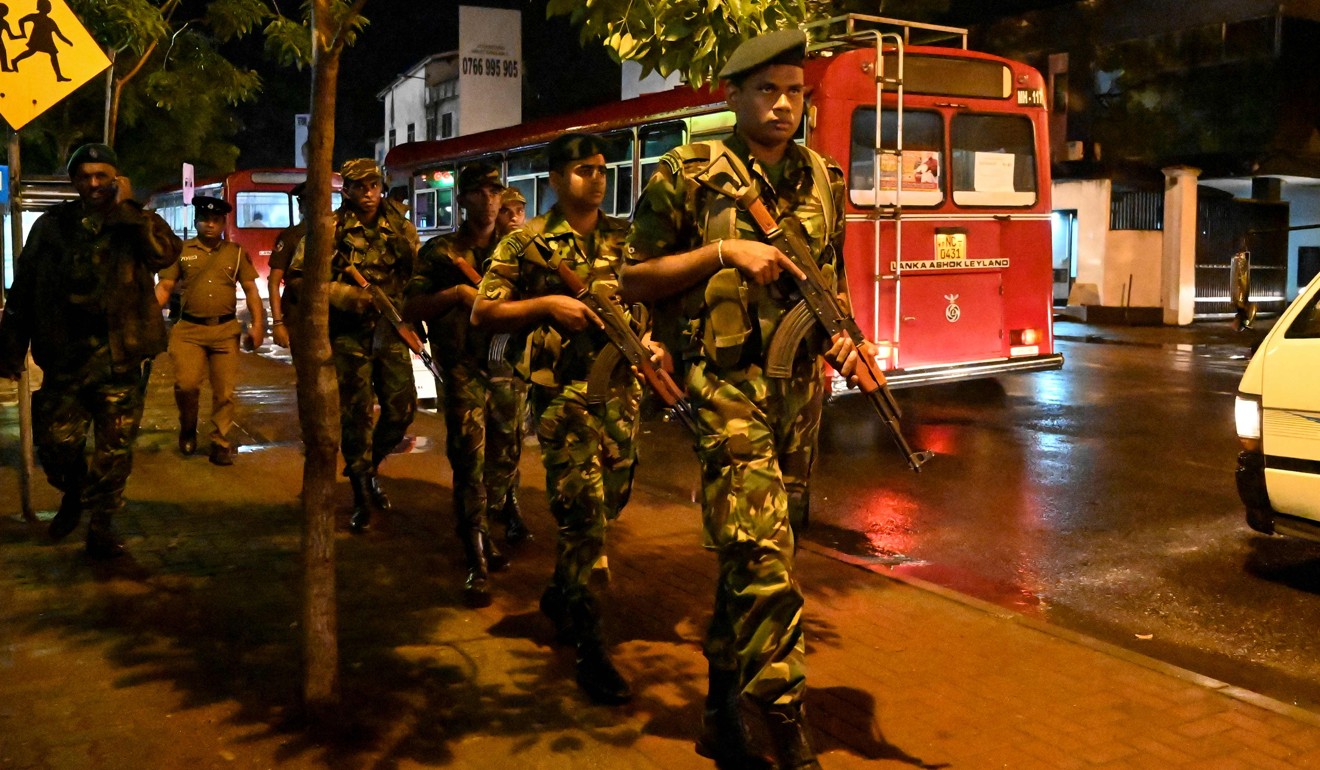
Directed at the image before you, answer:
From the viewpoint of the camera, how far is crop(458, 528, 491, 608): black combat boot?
5605mm

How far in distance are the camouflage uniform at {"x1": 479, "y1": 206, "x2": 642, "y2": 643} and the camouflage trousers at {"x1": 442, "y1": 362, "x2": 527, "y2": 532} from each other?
1030 millimetres

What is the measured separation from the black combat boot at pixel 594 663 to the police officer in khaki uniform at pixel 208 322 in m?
5.49

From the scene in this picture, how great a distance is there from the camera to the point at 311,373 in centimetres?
421

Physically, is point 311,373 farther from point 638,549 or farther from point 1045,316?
point 1045,316

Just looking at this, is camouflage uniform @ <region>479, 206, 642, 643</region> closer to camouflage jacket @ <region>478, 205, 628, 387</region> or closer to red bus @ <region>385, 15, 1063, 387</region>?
camouflage jacket @ <region>478, 205, 628, 387</region>

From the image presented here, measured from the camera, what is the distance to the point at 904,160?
1117 centimetres

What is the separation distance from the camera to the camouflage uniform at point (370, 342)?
23.0 ft

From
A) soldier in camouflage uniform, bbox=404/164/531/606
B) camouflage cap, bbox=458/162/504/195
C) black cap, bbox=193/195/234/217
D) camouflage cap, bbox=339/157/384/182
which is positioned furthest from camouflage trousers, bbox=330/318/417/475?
black cap, bbox=193/195/234/217

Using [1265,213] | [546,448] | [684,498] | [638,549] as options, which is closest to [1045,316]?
[684,498]

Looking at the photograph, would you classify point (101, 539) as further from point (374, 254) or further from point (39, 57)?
point (39, 57)

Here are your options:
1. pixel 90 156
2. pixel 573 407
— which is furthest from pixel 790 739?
pixel 90 156

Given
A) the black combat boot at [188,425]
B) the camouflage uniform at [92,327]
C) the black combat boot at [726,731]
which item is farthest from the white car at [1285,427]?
the black combat boot at [188,425]

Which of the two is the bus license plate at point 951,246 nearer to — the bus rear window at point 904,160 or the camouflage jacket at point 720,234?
the bus rear window at point 904,160

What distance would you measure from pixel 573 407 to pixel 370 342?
8.95 ft
